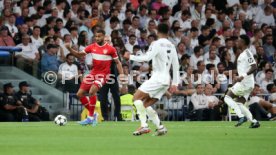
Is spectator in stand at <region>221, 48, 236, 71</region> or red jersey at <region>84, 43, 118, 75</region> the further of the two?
spectator in stand at <region>221, 48, 236, 71</region>

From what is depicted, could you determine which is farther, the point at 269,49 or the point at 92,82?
the point at 269,49

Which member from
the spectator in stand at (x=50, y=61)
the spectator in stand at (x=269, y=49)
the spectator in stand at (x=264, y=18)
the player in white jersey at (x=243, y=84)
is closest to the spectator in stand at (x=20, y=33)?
the spectator in stand at (x=50, y=61)

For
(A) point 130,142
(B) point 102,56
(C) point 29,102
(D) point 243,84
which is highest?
(B) point 102,56

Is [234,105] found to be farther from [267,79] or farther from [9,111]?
[267,79]

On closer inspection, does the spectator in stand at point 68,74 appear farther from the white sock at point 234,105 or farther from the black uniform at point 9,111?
the white sock at point 234,105

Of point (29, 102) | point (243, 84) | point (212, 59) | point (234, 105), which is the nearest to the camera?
point (234, 105)

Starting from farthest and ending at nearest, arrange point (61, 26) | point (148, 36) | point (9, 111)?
point (148, 36) < point (61, 26) < point (9, 111)

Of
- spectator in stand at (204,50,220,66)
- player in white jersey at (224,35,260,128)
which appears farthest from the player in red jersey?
spectator in stand at (204,50,220,66)

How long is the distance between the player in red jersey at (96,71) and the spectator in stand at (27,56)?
4060 millimetres

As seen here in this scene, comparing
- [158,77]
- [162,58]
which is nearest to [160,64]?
[162,58]

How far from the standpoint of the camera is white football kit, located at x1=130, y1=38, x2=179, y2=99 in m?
18.1

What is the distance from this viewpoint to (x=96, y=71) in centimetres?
2408

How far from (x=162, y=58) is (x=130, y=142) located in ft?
8.53

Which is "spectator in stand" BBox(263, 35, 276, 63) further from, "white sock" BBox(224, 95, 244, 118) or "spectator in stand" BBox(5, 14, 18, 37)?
"white sock" BBox(224, 95, 244, 118)
